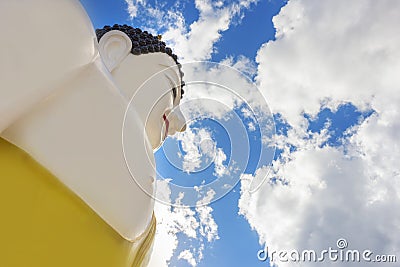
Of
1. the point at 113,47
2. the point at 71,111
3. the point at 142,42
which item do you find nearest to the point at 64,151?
the point at 71,111

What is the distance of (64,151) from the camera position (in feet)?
3.97

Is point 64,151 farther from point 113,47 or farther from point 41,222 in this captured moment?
point 113,47

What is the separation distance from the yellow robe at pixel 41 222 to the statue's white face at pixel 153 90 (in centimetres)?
Answer: 72

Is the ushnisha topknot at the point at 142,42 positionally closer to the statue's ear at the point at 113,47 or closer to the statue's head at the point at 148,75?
the statue's head at the point at 148,75

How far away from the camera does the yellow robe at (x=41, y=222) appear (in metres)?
1.07

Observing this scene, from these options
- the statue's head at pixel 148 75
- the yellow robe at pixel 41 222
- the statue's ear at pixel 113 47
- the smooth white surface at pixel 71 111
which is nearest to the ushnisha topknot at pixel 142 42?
the statue's head at pixel 148 75

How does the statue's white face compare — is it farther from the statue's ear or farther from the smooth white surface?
the smooth white surface

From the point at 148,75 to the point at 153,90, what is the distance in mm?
113

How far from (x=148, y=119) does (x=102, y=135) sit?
28.5 inches

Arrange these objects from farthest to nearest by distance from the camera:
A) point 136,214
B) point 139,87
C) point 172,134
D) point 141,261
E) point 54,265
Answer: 1. point 172,134
2. point 139,87
3. point 141,261
4. point 136,214
5. point 54,265

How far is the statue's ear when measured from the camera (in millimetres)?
1810

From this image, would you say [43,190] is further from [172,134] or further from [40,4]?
[172,134]

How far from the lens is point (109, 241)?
1332 mm

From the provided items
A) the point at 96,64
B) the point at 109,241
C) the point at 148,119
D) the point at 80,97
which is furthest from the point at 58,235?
the point at 148,119
